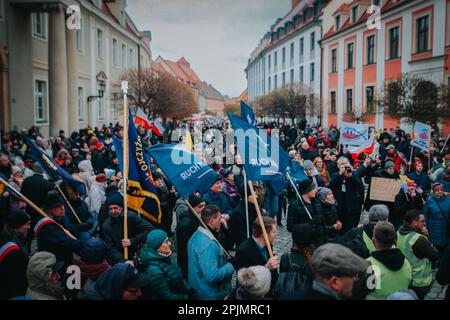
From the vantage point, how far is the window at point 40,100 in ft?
62.2

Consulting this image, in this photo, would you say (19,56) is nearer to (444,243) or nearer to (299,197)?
(299,197)

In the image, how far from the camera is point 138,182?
5.06 metres

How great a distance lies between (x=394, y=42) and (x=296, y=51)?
15826 mm

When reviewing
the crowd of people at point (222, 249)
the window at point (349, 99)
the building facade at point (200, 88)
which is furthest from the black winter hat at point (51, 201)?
the building facade at point (200, 88)

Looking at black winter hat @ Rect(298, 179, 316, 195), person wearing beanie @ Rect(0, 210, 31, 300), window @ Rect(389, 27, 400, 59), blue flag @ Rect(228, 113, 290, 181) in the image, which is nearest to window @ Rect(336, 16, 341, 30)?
window @ Rect(389, 27, 400, 59)

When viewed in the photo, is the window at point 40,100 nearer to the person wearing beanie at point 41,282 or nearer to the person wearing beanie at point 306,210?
the person wearing beanie at point 306,210

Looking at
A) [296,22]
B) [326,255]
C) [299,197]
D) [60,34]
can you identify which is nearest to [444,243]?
[299,197]

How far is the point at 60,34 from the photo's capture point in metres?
17.1

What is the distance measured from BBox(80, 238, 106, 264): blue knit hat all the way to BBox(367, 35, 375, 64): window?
2723cm

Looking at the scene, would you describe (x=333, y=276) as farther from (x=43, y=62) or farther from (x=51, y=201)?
(x=43, y=62)

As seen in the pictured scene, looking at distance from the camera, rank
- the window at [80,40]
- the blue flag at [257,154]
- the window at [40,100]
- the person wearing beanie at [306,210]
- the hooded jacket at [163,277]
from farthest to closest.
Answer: the window at [80,40] → the window at [40,100] → the person wearing beanie at [306,210] → the blue flag at [257,154] → the hooded jacket at [163,277]

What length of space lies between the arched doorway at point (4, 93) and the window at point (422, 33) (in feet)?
67.1

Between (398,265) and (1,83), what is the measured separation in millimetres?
17307
